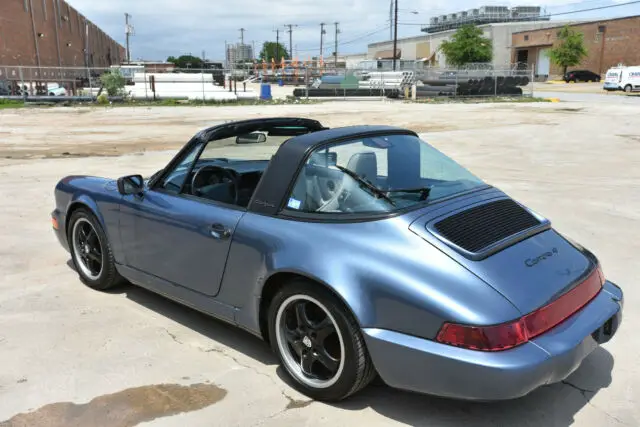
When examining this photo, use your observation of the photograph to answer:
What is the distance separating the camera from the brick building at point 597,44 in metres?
71.1

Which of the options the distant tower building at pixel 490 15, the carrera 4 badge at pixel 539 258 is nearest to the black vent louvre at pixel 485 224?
the carrera 4 badge at pixel 539 258

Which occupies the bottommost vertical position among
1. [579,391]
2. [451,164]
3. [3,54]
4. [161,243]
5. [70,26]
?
[579,391]

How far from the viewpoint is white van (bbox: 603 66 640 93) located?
4712 centimetres

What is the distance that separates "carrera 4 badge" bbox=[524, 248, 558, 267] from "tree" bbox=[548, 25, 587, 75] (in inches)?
3162

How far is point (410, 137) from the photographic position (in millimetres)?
3805

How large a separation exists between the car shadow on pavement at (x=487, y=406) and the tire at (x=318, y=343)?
0.62 ft

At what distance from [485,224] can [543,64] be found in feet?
309

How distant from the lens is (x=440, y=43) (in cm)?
10469

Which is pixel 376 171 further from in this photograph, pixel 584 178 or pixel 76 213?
pixel 584 178

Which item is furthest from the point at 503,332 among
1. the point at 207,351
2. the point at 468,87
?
the point at 468,87

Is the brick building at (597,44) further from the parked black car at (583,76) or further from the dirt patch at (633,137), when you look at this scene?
the dirt patch at (633,137)

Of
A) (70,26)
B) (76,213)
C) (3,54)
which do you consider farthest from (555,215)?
(70,26)

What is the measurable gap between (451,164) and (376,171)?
71 cm

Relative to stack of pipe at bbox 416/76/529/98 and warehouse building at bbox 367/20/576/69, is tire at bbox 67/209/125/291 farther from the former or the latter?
warehouse building at bbox 367/20/576/69
